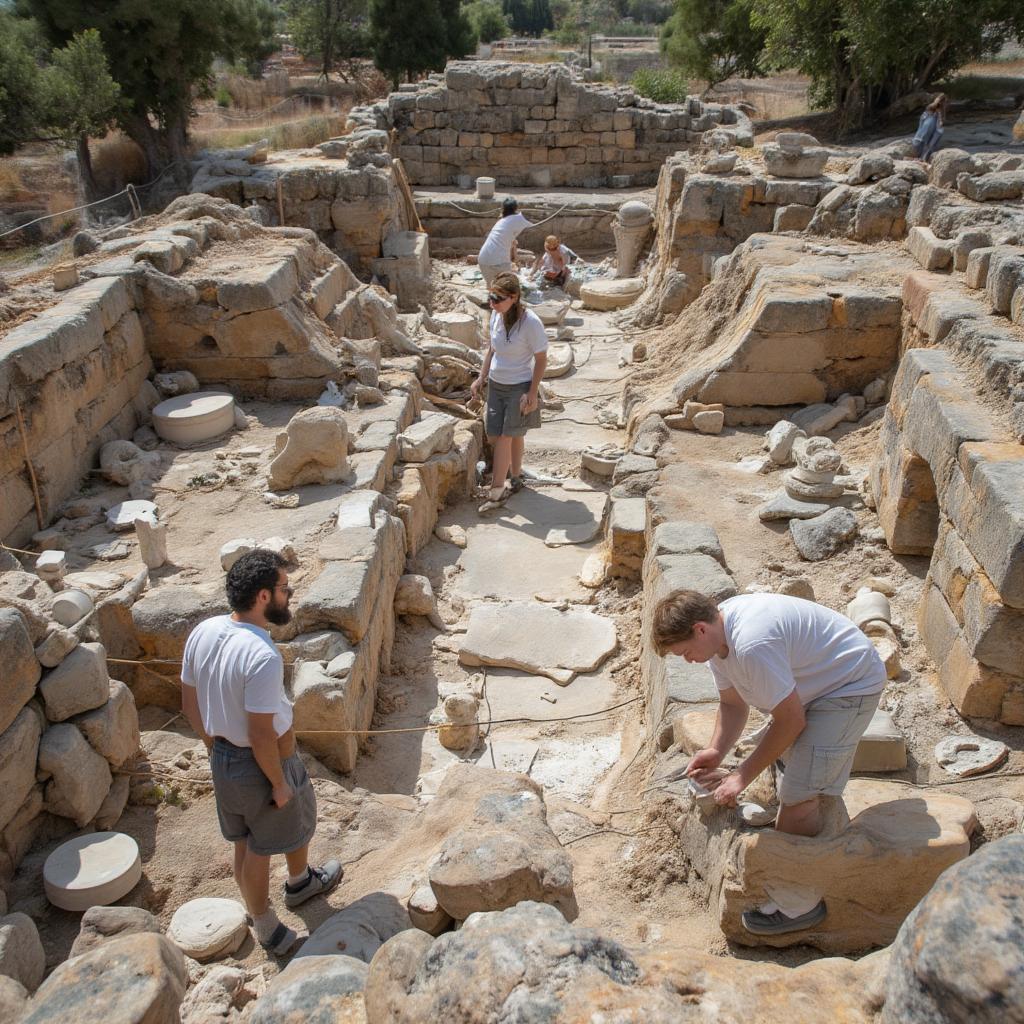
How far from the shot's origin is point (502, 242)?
11.8 metres

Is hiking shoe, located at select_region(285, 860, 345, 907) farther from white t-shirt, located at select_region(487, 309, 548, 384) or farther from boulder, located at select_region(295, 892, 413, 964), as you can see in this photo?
white t-shirt, located at select_region(487, 309, 548, 384)

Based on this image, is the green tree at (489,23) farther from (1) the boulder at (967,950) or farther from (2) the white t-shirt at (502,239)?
(1) the boulder at (967,950)

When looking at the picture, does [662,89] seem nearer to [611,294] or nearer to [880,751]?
[611,294]

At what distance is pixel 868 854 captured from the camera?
3.09 m

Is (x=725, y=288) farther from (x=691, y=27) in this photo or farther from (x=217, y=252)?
Result: (x=691, y=27)

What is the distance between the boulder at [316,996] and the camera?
2.32 meters

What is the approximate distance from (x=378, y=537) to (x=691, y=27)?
22.4 m

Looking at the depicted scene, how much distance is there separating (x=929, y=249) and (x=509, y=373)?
3.80m

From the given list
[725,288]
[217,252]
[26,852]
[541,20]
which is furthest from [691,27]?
[541,20]

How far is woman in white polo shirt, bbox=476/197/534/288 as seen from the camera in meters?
11.7

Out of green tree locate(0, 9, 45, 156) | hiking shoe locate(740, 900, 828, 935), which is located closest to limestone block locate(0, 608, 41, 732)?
hiking shoe locate(740, 900, 828, 935)

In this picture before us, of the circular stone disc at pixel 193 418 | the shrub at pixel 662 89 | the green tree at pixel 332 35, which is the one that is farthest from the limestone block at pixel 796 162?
the green tree at pixel 332 35

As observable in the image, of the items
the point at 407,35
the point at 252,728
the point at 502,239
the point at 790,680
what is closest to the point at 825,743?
the point at 790,680

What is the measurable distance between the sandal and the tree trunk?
13396mm
